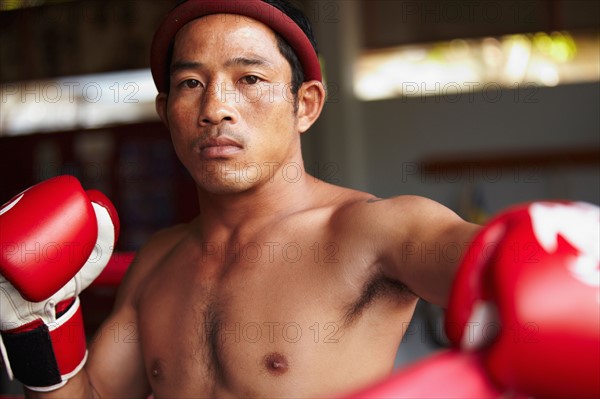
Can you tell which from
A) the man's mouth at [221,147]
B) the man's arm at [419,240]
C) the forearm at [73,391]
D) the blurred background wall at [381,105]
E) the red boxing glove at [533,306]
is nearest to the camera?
the red boxing glove at [533,306]

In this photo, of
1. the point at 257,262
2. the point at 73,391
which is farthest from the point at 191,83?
the point at 73,391

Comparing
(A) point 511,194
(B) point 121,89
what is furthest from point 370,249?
(B) point 121,89

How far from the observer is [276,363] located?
44.5 inches

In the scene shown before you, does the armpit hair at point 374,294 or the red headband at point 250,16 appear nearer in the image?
the armpit hair at point 374,294

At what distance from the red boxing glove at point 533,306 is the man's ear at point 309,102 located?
600mm

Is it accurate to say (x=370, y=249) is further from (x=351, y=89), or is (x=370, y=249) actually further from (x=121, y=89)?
(x=121, y=89)

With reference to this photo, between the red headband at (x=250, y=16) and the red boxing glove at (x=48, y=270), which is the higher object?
the red headband at (x=250, y=16)

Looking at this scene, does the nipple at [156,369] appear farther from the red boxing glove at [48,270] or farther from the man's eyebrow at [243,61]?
the man's eyebrow at [243,61]

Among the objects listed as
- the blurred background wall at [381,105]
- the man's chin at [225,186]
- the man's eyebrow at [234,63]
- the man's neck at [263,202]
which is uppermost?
the man's eyebrow at [234,63]

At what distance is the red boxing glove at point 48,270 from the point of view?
1.11 m

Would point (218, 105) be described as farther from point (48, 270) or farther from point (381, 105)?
point (381, 105)

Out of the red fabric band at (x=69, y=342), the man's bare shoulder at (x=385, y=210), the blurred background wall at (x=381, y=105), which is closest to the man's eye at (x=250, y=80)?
the man's bare shoulder at (x=385, y=210)

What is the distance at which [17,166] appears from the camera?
462cm

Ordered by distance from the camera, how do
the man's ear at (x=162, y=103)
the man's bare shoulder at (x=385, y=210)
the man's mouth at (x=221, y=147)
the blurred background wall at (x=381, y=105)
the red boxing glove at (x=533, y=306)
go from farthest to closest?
the blurred background wall at (x=381, y=105) < the man's ear at (x=162, y=103) < the man's mouth at (x=221, y=147) < the man's bare shoulder at (x=385, y=210) < the red boxing glove at (x=533, y=306)
